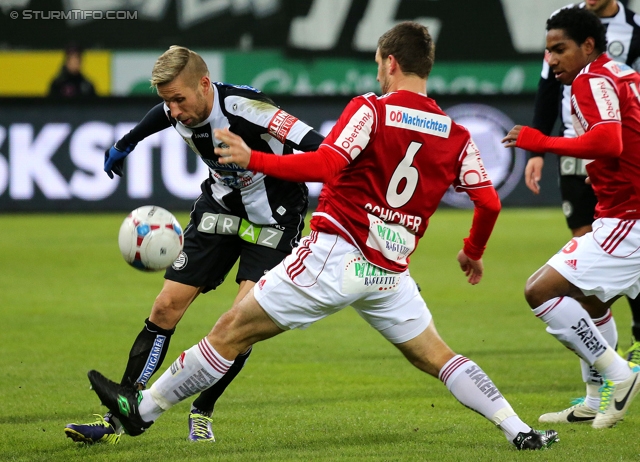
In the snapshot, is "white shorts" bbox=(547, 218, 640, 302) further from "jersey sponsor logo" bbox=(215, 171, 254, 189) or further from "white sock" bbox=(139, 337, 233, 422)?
"white sock" bbox=(139, 337, 233, 422)

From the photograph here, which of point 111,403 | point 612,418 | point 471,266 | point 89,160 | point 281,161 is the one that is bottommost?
point 89,160

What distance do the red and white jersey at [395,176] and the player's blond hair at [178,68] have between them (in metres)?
0.98

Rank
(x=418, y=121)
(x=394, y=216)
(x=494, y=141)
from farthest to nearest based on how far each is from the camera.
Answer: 1. (x=494, y=141)
2. (x=394, y=216)
3. (x=418, y=121)

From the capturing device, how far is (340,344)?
812 centimetres

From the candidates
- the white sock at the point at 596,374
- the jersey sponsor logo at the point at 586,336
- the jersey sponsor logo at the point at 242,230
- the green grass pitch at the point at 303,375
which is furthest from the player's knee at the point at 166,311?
the white sock at the point at 596,374

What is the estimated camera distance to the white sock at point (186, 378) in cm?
460

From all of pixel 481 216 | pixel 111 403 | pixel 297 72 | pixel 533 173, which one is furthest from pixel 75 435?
pixel 297 72

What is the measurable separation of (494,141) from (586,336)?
1158cm

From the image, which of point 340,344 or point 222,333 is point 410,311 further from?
point 340,344

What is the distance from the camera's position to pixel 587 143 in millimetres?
5008

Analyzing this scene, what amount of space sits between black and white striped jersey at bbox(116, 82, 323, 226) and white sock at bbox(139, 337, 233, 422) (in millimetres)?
1078

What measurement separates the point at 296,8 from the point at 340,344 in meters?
14.4

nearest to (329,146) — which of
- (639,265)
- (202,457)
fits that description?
(202,457)

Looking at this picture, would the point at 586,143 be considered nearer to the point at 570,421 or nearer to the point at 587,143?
the point at 587,143
